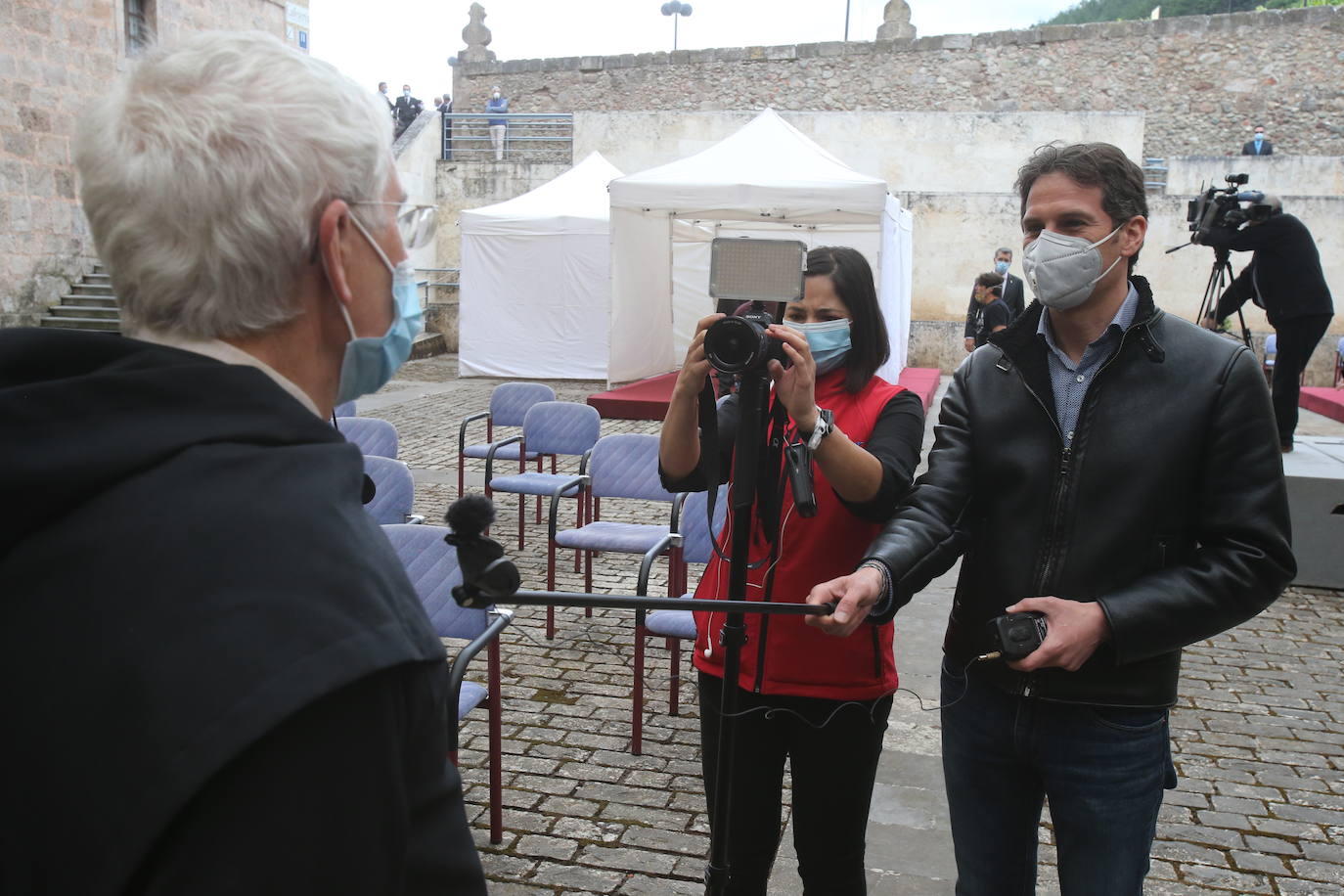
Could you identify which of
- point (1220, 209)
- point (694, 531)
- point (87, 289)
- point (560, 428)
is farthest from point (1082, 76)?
point (694, 531)

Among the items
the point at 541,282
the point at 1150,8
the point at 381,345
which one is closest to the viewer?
the point at 381,345

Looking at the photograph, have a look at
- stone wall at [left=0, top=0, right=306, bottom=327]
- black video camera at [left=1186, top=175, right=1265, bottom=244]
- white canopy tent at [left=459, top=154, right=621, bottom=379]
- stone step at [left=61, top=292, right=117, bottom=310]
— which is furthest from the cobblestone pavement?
stone wall at [left=0, top=0, right=306, bottom=327]

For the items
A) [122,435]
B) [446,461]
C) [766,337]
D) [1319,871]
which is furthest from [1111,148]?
[446,461]

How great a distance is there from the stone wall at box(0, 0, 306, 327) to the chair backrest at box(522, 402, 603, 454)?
9.65 metres

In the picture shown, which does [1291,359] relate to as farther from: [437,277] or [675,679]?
[437,277]

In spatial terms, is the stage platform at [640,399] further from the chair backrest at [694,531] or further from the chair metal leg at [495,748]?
the chair metal leg at [495,748]

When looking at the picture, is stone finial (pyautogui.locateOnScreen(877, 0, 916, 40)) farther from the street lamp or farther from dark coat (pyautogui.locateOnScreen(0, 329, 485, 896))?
dark coat (pyautogui.locateOnScreen(0, 329, 485, 896))

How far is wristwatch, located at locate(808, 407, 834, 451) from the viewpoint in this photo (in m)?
2.19

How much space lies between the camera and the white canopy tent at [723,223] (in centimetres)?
1148

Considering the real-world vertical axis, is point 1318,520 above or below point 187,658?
below

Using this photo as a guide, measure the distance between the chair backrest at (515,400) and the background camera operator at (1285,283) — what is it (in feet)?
16.3

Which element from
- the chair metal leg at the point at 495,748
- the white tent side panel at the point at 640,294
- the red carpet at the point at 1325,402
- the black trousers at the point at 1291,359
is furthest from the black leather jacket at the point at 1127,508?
the red carpet at the point at 1325,402

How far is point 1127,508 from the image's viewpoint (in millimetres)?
1957

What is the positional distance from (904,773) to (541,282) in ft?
45.8
